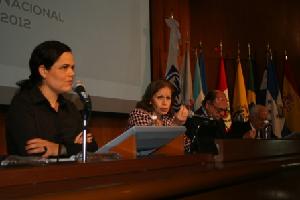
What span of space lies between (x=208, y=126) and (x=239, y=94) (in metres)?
2.67

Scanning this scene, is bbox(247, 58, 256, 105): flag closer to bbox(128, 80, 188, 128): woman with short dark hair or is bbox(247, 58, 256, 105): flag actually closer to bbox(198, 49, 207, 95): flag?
bbox(198, 49, 207, 95): flag

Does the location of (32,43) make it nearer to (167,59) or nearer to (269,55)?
(167,59)

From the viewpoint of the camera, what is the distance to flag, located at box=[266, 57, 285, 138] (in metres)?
5.32

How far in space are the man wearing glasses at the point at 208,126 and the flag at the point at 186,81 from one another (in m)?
0.18

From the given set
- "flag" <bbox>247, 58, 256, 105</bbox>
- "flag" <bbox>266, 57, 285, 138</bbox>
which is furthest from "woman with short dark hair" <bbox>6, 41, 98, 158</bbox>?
"flag" <bbox>266, 57, 285, 138</bbox>

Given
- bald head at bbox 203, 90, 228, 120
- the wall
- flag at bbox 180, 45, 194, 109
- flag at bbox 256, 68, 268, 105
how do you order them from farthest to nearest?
1. flag at bbox 256, 68, 268, 105
2. the wall
3. flag at bbox 180, 45, 194, 109
4. bald head at bbox 203, 90, 228, 120

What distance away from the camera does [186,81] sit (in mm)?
4539

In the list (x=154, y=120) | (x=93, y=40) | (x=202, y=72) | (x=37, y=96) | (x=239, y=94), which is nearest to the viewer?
(x=37, y=96)

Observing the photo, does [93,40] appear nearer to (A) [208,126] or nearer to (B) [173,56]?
(B) [173,56]

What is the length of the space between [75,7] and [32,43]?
1.89 feet

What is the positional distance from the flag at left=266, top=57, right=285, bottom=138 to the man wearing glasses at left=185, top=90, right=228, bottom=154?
1.33 metres

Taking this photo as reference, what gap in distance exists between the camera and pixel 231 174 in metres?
1.56

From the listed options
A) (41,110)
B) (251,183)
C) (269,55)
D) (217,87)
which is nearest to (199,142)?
(251,183)

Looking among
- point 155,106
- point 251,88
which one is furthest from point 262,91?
point 155,106
